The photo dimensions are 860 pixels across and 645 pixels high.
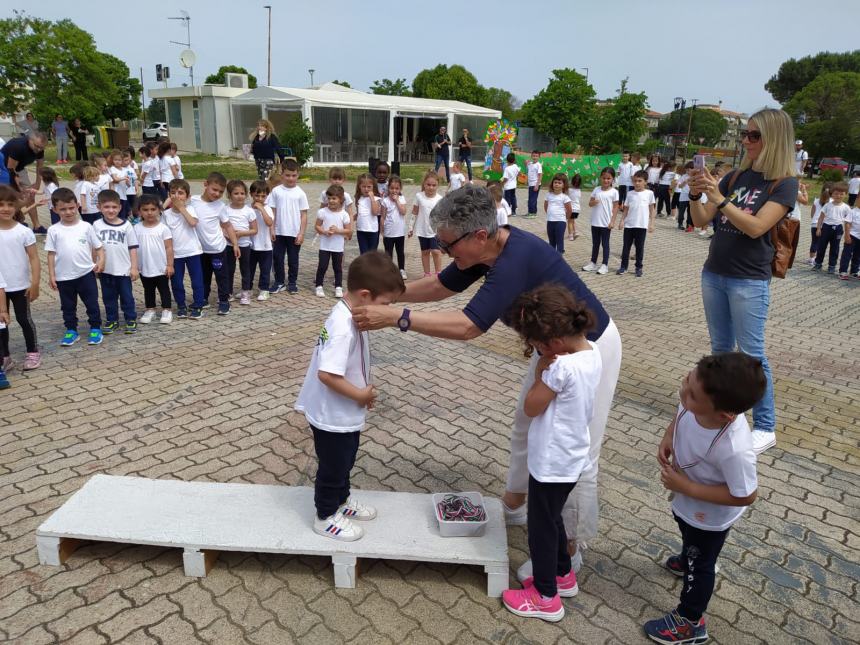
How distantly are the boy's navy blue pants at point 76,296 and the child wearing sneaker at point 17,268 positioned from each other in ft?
1.63

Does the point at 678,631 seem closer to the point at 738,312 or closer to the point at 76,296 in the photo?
the point at 738,312


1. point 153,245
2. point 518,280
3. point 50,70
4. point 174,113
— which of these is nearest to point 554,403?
point 518,280

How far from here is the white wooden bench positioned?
288 centimetres

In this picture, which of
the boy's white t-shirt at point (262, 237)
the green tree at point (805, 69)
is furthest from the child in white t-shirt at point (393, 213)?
the green tree at point (805, 69)

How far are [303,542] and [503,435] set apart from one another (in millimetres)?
2164

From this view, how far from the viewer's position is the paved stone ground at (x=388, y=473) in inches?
110

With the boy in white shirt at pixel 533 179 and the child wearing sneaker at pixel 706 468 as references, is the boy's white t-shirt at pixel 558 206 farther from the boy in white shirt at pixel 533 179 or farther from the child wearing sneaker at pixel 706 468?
the child wearing sneaker at pixel 706 468

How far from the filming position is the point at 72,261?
582 cm

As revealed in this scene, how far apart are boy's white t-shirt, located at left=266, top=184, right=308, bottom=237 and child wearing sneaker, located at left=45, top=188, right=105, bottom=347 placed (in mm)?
2601

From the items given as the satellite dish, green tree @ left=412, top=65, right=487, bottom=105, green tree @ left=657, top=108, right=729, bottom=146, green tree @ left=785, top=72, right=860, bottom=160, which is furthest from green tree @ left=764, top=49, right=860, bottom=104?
the satellite dish

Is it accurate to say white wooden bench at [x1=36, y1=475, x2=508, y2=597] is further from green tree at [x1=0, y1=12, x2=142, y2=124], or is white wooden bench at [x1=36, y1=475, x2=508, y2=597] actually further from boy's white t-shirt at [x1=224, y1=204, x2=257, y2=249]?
green tree at [x1=0, y1=12, x2=142, y2=124]

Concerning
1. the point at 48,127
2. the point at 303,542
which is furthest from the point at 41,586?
the point at 48,127

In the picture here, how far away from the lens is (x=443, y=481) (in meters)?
3.99

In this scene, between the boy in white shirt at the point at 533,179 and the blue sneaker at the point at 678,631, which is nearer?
the blue sneaker at the point at 678,631
